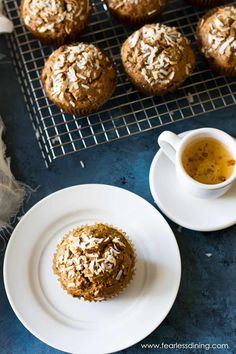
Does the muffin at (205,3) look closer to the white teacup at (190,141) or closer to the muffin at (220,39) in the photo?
the muffin at (220,39)

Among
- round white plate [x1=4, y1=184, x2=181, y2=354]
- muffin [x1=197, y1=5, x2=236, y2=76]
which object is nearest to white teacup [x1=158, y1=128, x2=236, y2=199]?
round white plate [x1=4, y1=184, x2=181, y2=354]

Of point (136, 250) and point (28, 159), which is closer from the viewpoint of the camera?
point (136, 250)

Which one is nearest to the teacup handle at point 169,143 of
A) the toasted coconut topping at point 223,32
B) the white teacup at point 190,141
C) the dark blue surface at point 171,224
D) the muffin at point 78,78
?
the white teacup at point 190,141

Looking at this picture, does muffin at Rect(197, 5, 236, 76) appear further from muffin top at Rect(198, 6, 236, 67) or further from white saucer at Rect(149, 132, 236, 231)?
white saucer at Rect(149, 132, 236, 231)

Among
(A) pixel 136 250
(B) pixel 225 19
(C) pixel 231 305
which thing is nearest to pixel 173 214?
(A) pixel 136 250

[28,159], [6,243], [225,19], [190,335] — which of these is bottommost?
[190,335]

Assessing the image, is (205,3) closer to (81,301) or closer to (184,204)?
(184,204)

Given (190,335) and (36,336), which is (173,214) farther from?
(36,336)
